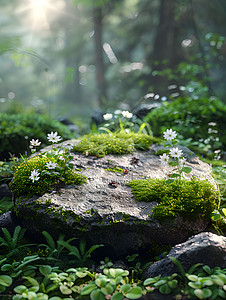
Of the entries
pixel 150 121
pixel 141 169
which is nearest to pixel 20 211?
Result: pixel 141 169

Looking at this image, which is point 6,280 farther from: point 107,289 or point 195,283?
point 195,283

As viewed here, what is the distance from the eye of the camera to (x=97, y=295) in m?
1.78

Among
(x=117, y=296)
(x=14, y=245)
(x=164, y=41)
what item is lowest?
(x=117, y=296)

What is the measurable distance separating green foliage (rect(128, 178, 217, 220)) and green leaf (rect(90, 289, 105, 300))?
2.73ft

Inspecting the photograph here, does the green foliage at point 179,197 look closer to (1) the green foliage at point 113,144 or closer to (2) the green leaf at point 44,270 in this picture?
(1) the green foliage at point 113,144

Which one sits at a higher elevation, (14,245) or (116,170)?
(116,170)

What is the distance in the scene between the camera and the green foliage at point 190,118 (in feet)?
18.1

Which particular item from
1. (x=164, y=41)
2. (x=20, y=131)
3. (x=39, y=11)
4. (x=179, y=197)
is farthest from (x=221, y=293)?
(x=39, y=11)

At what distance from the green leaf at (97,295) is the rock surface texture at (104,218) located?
0.56 meters

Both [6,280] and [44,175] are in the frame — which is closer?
[6,280]

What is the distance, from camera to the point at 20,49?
234 inches

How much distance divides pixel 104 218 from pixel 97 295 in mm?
683

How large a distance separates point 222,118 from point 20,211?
4731mm

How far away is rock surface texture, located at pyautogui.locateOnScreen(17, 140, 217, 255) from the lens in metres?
2.33
